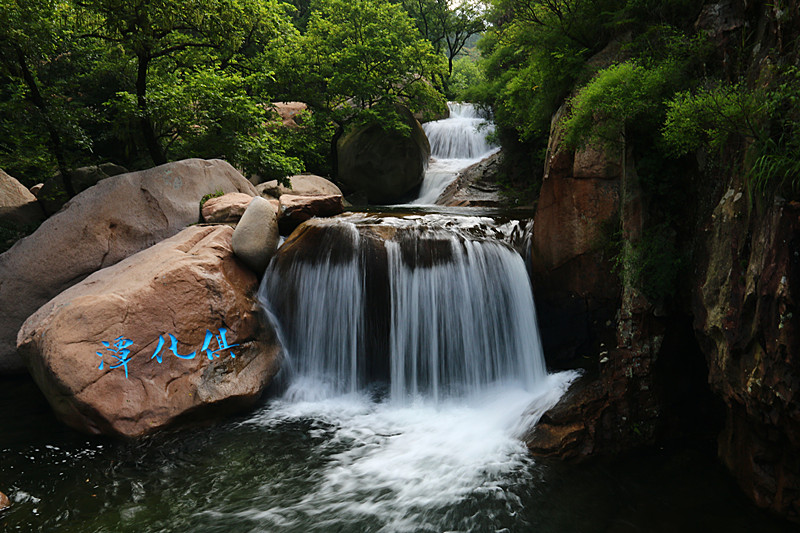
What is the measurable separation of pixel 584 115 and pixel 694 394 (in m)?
3.31

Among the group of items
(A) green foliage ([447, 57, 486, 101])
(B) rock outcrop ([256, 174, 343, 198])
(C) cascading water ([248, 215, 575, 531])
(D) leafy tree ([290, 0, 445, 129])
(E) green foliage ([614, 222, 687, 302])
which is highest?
(A) green foliage ([447, 57, 486, 101])

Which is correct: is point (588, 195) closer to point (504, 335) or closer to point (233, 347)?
point (504, 335)

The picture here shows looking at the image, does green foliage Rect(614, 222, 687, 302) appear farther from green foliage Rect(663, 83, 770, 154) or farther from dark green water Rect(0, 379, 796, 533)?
dark green water Rect(0, 379, 796, 533)

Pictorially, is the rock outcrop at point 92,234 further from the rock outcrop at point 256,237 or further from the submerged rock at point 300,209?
the submerged rock at point 300,209

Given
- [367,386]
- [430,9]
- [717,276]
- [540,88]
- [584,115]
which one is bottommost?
[367,386]

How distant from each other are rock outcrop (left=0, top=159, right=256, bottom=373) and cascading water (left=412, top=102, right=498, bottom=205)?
28.0ft

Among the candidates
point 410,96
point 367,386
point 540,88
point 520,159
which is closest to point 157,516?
point 367,386

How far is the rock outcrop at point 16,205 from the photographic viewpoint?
8703 mm

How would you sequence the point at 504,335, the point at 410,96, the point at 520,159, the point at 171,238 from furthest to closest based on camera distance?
the point at 410,96, the point at 520,159, the point at 171,238, the point at 504,335

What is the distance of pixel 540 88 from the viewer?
23.8 ft

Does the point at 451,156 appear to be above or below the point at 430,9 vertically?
below

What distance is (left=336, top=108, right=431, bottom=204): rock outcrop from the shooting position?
1509 centimetres

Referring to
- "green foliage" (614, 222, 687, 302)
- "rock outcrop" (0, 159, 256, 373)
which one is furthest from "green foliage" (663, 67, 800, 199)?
"rock outcrop" (0, 159, 256, 373)

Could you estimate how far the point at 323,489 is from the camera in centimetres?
414
